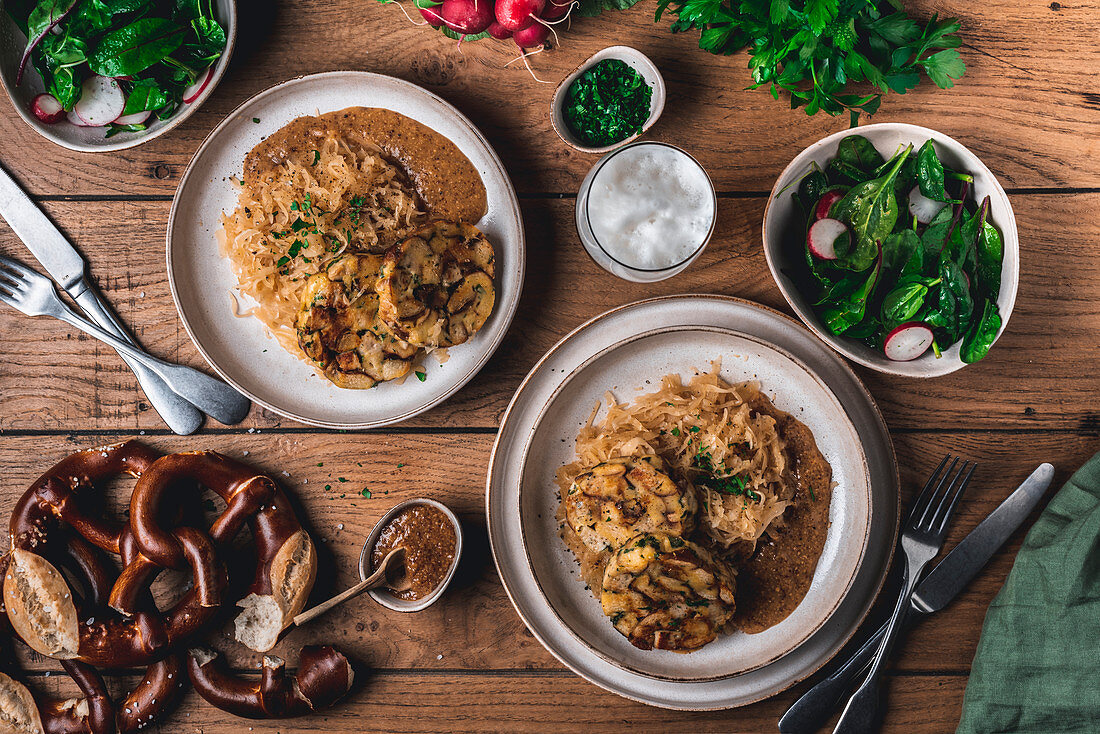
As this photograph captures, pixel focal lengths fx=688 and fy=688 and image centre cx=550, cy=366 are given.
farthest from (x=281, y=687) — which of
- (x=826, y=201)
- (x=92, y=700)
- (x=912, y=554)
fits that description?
(x=826, y=201)

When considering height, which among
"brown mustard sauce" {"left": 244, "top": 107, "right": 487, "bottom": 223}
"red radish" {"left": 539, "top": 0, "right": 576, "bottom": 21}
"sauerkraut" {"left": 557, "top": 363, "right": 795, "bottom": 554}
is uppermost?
"red radish" {"left": 539, "top": 0, "right": 576, "bottom": 21}

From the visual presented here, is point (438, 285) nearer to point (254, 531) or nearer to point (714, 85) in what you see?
point (254, 531)

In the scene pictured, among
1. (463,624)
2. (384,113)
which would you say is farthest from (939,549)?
(384,113)

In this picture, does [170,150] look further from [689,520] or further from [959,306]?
[959,306]

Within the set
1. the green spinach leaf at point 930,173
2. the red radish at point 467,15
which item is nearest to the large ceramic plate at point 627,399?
the green spinach leaf at point 930,173

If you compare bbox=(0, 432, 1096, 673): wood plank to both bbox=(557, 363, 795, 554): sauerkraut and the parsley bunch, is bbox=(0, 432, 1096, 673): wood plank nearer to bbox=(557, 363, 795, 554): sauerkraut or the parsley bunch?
bbox=(557, 363, 795, 554): sauerkraut

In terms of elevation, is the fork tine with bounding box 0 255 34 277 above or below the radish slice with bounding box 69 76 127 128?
below

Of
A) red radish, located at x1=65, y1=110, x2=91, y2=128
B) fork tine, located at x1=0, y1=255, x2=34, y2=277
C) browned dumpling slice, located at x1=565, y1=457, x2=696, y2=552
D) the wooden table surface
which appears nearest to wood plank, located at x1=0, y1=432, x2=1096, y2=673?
the wooden table surface

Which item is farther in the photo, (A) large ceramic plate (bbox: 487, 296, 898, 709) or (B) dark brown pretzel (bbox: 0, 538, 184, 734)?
(B) dark brown pretzel (bbox: 0, 538, 184, 734)
